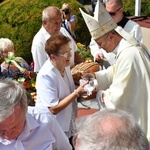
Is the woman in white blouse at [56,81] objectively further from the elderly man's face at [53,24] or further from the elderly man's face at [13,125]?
the elderly man's face at [53,24]

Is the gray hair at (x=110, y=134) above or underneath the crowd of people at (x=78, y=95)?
above

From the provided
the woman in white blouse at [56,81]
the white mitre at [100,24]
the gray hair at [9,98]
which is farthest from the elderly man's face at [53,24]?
the gray hair at [9,98]

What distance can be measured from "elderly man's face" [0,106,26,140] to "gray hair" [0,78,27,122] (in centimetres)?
3

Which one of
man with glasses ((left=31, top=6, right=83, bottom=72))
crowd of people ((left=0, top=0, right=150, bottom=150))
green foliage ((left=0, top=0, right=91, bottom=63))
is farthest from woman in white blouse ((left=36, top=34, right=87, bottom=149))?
green foliage ((left=0, top=0, right=91, bottom=63))

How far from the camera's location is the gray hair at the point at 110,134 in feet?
4.59

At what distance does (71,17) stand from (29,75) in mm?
2112

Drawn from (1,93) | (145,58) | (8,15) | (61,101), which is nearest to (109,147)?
(1,93)

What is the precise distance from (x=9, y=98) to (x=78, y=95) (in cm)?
112

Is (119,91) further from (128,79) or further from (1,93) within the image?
(1,93)

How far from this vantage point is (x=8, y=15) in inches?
273

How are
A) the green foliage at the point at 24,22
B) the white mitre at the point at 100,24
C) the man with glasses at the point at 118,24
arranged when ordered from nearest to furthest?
1. the white mitre at the point at 100,24
2. the man with glasses at the point at 118,24
3. the green foliage at the point at 24,22

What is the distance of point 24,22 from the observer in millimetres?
6766

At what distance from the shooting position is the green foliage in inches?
260

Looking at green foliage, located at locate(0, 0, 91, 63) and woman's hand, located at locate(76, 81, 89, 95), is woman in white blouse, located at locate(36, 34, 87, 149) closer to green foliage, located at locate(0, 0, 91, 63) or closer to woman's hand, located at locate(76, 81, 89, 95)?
woman's hand, located at locate(76, 81, 89, 95)
